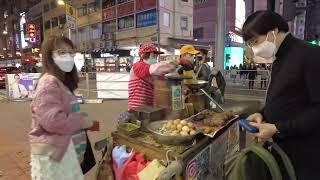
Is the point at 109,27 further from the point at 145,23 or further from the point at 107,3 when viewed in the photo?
the point at 145,23

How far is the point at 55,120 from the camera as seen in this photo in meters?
2.30

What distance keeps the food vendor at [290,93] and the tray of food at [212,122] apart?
72 cm

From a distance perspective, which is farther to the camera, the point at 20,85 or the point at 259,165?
the point at 20,85

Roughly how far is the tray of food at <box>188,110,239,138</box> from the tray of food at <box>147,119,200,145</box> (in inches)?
5.2

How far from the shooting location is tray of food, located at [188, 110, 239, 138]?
2.72 metres

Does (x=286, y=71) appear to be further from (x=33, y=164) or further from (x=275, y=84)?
(x=33, y=164)

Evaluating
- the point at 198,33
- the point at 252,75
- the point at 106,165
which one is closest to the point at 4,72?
the point at 252,75

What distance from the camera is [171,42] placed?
3075 cm

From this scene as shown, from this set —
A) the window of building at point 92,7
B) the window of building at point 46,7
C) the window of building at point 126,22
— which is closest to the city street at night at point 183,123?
the window of building at point 126,22

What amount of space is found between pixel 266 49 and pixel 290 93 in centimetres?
33

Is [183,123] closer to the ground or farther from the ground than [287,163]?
farther from the ground

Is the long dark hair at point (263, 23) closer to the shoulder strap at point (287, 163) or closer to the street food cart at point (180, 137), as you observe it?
the shoulder strap at point (287, 163)

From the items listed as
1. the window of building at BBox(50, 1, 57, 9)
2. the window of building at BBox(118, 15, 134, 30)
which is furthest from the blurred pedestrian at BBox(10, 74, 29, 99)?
the window of building at BBox(50, 1, 57, 9)

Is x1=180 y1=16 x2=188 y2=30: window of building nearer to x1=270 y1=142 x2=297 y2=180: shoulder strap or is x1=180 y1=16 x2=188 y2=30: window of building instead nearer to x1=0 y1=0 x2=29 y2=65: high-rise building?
x1=270 y1=142 x2=297 y2=180: shoulder strap
